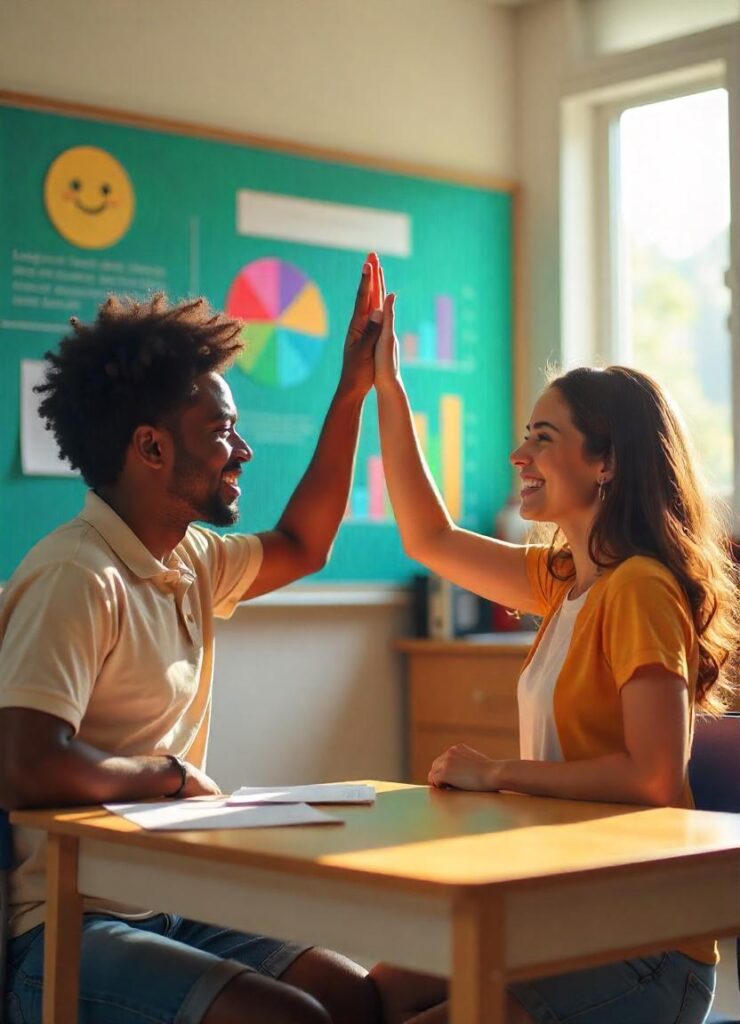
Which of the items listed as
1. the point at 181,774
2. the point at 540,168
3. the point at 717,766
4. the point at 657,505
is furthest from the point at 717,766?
the point at 540,168

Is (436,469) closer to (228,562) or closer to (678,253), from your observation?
(678,253)

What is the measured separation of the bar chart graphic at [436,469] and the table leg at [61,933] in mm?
2505

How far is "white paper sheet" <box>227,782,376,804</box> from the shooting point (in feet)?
6.01

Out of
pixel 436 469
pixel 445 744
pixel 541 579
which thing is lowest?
pixel 445 744

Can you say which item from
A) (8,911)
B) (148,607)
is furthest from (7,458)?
(8,911)

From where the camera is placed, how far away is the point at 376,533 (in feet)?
14.1

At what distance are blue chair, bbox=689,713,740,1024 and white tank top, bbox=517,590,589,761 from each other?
220 mm

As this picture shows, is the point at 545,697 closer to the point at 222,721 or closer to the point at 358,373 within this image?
the point at 358,373

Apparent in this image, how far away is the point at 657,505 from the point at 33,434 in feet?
6.22

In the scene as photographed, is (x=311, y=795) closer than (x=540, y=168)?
Yes

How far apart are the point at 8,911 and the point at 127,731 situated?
28 centimetres

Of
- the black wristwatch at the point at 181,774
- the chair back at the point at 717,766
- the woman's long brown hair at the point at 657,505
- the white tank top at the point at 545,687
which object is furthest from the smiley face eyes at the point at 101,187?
the chair back at the point at 717,766

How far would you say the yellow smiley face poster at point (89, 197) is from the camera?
12.1ft

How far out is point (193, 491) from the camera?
220 cm
